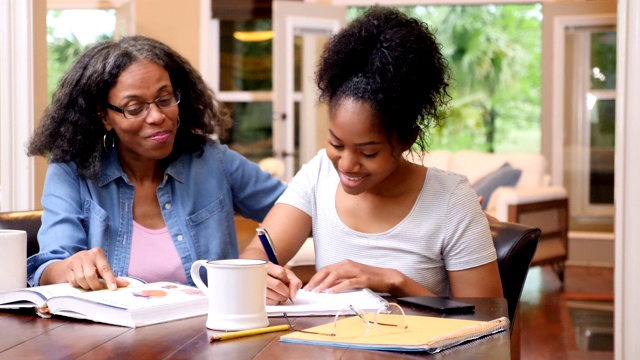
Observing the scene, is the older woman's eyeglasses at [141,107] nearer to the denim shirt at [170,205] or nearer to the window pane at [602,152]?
the denim shirt at [170,205]

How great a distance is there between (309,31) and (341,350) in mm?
6458

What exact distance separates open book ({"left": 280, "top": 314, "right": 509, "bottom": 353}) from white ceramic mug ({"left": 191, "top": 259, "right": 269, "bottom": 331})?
91 mm

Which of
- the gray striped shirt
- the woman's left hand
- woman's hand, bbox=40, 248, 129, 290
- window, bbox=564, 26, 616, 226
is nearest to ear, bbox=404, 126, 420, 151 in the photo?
the gray striped shirt

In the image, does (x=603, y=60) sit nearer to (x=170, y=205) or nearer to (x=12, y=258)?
(x=170, y=205)

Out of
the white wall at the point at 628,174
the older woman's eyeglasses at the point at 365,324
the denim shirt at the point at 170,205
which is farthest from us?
the white wall at the point at 628,174

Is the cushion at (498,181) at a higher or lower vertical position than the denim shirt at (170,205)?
lower

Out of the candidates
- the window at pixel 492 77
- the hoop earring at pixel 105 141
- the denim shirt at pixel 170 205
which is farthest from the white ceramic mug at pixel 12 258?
the window at pixel 492 77

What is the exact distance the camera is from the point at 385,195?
1.83 metres

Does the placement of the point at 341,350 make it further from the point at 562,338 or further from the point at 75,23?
the point at 75,23

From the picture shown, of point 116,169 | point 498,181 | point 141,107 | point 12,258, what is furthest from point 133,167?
point 498,181

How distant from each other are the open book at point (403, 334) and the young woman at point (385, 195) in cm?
23

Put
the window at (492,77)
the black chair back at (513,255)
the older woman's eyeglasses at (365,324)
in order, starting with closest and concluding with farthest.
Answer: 1. the older woman's eyeglasses at (365,324)
2. the black chair back at (513,255)
3. the window at (492,77)

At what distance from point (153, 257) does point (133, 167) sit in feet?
0.76

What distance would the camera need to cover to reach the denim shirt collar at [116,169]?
2121 millimetres
